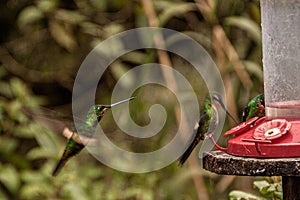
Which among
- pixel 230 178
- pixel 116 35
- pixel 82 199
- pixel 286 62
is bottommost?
pixel 230 178

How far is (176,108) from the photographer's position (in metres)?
5.00

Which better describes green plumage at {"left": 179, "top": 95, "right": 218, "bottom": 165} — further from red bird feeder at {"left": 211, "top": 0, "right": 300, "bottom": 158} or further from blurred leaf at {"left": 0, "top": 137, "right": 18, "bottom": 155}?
blurred leaf at {"left": 0, "top": 137, "right": 18, "bottom": 155}

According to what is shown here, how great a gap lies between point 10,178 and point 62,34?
4.25 ft

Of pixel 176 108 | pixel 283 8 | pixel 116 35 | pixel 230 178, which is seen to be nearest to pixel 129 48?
pixel 116 35

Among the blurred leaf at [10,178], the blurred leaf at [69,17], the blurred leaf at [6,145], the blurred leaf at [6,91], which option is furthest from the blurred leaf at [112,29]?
the blurred leaf at [10,178]

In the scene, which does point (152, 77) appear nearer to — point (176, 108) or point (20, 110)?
point (176, 108)

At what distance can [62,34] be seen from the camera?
5711 millimetres

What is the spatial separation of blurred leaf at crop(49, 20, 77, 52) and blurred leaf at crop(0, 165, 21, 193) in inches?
44.7

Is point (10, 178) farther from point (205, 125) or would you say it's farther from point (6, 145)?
point (205, 125)

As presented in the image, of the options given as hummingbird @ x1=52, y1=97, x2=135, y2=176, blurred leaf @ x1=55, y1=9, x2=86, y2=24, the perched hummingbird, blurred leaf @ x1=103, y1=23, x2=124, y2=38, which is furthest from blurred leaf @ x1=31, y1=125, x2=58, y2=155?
the perched hummingbird

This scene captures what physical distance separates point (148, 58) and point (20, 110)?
823mm

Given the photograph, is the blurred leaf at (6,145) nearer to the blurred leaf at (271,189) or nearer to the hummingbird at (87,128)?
the hummingbird at (87,128)

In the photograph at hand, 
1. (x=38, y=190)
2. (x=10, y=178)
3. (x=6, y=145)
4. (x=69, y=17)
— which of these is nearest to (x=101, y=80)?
(x=69, y=17)

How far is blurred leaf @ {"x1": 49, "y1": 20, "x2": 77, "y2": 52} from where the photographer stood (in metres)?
5.69
